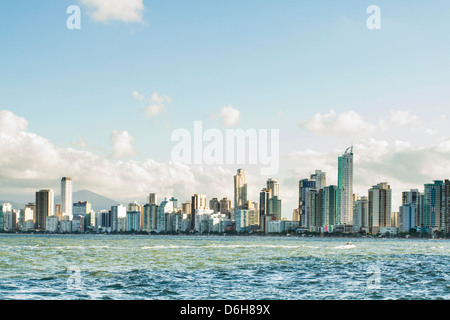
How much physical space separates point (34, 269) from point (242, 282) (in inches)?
1091

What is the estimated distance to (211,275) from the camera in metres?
57.4
